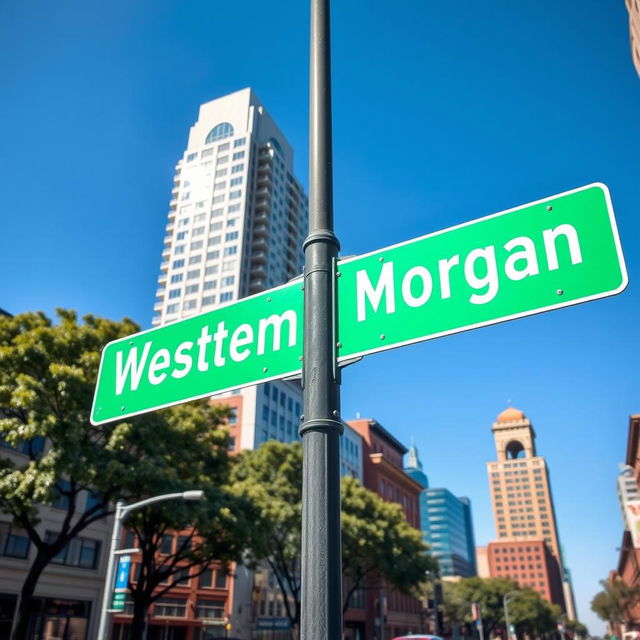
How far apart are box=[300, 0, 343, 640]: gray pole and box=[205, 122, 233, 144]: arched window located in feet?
345

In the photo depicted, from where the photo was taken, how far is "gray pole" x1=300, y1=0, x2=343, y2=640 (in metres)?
2.32

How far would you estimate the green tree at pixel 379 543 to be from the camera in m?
38.2

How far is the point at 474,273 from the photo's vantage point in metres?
2.88

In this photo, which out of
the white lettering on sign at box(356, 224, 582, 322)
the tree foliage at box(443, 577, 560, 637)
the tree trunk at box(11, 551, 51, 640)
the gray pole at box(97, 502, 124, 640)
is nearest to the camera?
the white lettering on sign at box(356, 224, 582, 322)

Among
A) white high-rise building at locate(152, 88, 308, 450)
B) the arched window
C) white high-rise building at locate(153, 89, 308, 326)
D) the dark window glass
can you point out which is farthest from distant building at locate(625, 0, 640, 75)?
the arched window

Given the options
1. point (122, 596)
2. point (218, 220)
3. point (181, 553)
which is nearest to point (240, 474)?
point (181, 553)

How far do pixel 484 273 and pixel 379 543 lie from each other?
4062 centimetres

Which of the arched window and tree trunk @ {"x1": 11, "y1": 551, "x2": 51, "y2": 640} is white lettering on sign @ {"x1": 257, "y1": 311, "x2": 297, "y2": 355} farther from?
the arched window

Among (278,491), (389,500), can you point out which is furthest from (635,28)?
(389,500)

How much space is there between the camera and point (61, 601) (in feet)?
100

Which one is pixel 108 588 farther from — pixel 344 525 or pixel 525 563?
pixel 525 563

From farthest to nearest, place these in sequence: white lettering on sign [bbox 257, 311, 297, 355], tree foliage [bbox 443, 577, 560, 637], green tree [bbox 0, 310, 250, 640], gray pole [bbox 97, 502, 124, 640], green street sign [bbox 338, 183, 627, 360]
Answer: tree foliage [bbox 443, 577, 560, 637], green tree [bbox 0, 310, 250, 640], gray pole [bbox 97, 502, 124, 640], white lettering on sign [bbox 257, 311, 297, 355], green street sign [bbox 338, 183, 627, 360]

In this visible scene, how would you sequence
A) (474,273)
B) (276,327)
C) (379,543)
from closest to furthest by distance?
(474,273)
(276,327)
(379,543)

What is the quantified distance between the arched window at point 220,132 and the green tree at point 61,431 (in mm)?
87736
